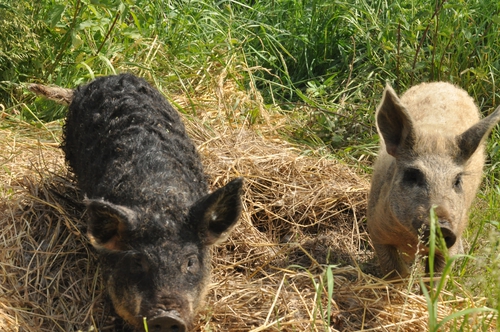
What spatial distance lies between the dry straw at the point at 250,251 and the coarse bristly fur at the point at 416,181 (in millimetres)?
311

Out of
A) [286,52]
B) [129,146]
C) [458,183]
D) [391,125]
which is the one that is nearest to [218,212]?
[129,146]

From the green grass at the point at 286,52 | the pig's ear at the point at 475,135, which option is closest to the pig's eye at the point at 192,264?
the pig's ear at the point at 475,135

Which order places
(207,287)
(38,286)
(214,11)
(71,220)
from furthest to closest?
1. (214,11)
2. (71,220)
3. (38,286)
4. (207,287)

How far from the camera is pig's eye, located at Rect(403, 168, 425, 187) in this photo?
5016mm

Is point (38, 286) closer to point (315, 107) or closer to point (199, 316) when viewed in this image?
point (199, 316)

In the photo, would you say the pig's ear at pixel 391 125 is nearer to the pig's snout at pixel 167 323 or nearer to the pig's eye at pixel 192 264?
the pig's eye at pixel 192 264

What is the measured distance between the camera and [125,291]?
172 inches

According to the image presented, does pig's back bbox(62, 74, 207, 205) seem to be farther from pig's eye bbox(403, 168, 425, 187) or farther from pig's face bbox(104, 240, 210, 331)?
pig's eye bbox(403, 168, 425, 187)

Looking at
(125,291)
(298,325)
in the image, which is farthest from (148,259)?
(298,325)

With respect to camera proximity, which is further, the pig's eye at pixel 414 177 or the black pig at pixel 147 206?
the pig's eye at pixel 414 177

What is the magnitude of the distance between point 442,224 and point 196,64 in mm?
3854

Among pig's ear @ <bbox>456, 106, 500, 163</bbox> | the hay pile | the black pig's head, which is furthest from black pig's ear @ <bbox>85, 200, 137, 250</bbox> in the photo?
pig's ear @ <bbox>456, 106, 500, 163</bbox>

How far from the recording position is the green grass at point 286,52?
22.9 ft

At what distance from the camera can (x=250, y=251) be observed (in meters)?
5.67
